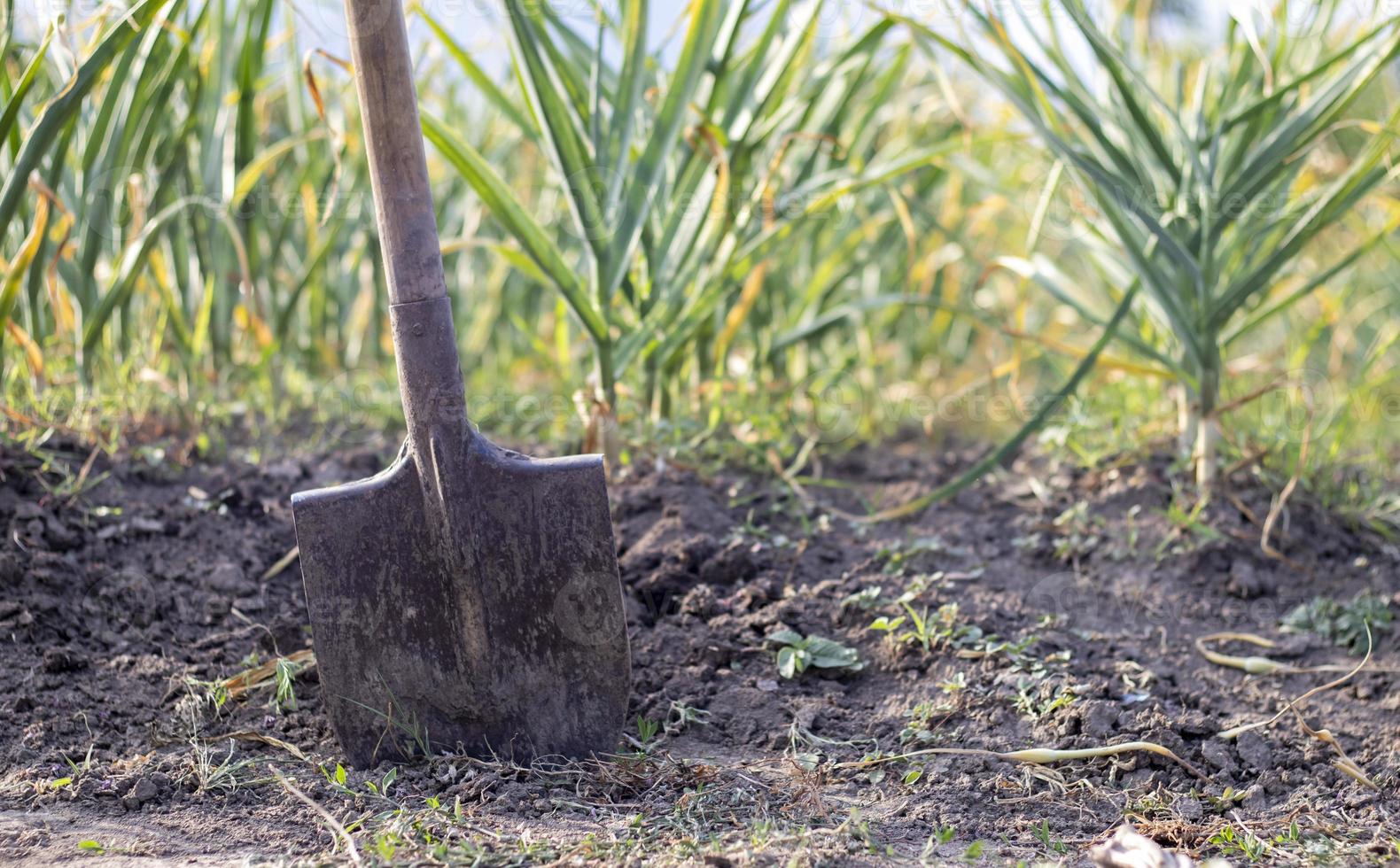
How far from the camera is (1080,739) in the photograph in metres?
1.27

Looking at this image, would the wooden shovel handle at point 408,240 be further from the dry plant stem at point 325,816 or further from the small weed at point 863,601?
the small weed at point 863,601

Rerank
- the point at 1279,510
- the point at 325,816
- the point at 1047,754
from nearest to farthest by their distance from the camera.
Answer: the point at 325,816
the point at 1047,754
the point at 1279,510

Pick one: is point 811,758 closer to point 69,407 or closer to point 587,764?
point 587,764

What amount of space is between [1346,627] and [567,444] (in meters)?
1.35

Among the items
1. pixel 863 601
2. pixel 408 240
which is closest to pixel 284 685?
pixel 408 240

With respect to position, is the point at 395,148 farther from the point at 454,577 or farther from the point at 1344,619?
the point at 1344,619

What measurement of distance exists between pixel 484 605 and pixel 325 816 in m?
0.29

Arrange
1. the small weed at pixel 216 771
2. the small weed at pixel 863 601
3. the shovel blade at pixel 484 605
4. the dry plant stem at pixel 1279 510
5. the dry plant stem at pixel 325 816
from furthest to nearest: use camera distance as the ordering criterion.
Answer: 1. the dry plant stem at pixel 1279 510
2. the small weed at pixel 863 601
3. the shovel blade at pixel 484 605
4. the small weed at pixel 216 771
5. the dry plant stem at pixel 325 816

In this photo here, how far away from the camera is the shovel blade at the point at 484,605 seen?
1269mm

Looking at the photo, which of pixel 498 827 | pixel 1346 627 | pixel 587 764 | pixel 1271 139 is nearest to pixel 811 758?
pixel 587 764

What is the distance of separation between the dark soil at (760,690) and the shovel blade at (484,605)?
53mm

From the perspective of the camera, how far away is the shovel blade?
1.27m

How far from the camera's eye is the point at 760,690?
1.40 m

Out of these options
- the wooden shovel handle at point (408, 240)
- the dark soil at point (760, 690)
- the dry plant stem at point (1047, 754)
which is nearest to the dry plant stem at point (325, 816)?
the dark soil at point (760, 690)
